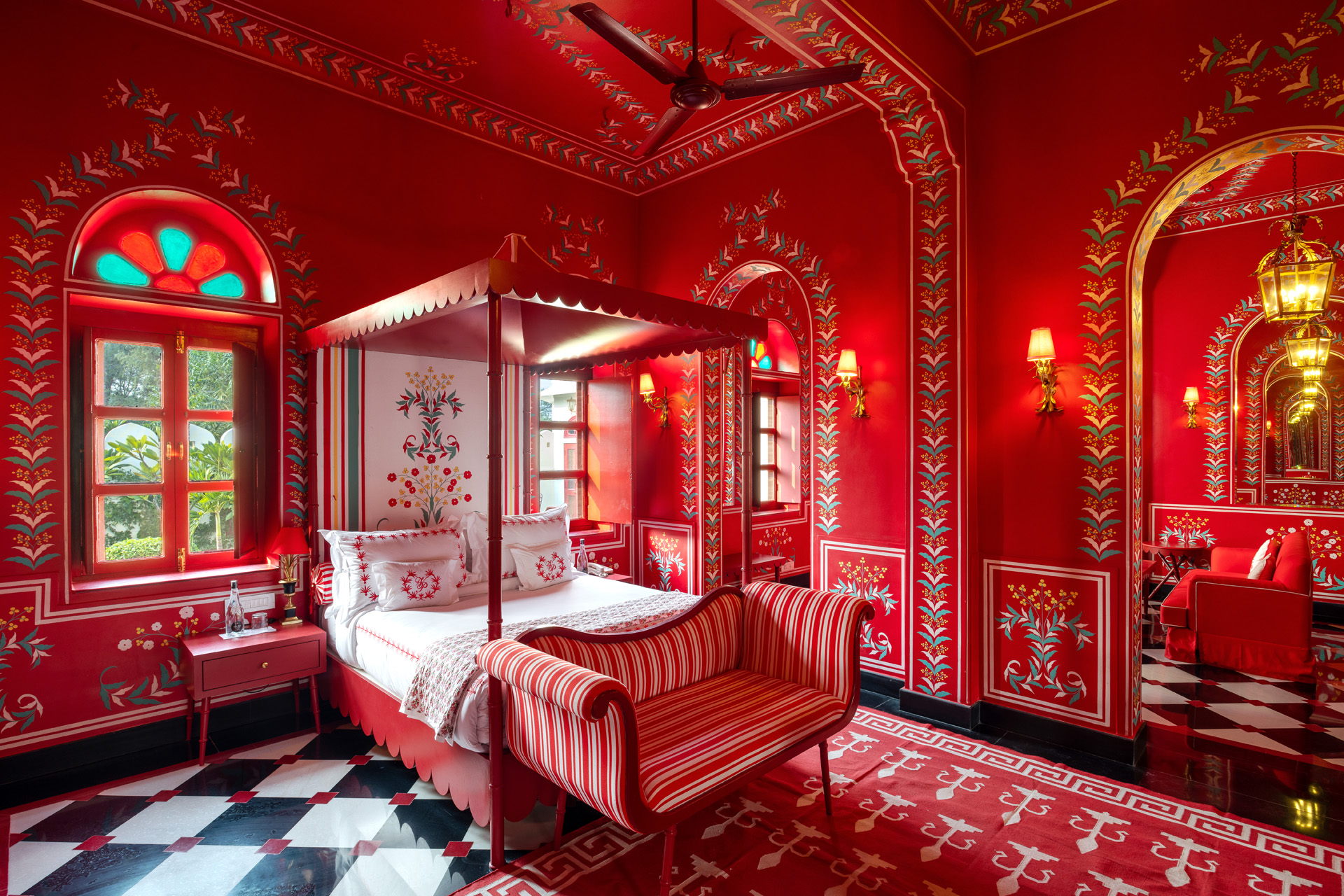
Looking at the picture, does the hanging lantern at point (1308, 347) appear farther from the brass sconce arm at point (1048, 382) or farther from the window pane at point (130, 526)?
the window pane at point (130, 526)

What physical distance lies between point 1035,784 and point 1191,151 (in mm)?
3287

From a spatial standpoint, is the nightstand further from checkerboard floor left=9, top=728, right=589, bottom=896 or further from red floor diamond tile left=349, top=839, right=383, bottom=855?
red floor diamond tile left=349, top=839, right=383, bottom=855

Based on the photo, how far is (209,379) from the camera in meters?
3.93

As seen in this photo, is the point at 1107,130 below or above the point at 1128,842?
above

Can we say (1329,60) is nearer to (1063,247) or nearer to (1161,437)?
(1063,247)

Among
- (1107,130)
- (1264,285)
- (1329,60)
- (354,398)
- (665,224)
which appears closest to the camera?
(1329,60)

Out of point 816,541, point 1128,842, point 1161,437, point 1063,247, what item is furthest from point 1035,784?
point 1161,437

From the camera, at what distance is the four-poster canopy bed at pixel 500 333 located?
262 centimetres

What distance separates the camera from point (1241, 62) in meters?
3.09

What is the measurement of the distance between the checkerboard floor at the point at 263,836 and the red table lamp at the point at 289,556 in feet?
2.78

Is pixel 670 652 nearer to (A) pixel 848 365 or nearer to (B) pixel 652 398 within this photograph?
(A) pixel 848 365

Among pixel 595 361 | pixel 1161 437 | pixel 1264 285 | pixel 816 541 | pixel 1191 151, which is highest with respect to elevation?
pixel 1191 151

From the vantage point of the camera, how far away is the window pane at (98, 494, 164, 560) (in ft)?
11.8

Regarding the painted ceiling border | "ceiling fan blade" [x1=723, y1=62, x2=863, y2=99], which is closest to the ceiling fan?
"ceiling fan blade" [x1=723, y1=62, x2=863, y2=99]
